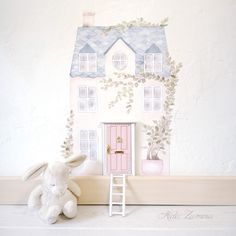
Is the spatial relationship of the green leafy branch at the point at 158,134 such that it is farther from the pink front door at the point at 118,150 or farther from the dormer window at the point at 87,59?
the dormer window at the point at 87,59

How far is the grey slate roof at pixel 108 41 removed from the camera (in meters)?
1.19

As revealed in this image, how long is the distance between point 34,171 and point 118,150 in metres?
0.35

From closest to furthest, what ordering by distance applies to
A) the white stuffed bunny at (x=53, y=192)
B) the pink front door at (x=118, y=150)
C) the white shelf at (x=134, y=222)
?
the white shelf at (x=134, y=222), the white stuffed bunny at (x=53, y=192), the pink front door at (x=118, y=150)

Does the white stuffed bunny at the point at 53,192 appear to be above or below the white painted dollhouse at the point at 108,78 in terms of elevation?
below

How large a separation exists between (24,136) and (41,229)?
17.4 inches

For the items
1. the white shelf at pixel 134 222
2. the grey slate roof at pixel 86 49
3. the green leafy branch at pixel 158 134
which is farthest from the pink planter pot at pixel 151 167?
the grey slate roof at pixel 86 49

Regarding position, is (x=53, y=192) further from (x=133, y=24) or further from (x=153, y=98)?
(x=133, y=24)

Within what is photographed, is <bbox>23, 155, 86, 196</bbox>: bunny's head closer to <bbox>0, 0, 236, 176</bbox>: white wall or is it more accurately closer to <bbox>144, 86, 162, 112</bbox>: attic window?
<bbox>0, 0, 236, 176</bbox>: white wall

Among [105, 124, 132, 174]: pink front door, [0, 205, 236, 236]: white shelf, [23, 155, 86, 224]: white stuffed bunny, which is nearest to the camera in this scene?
[0, 205, 236, 236]: white shelf

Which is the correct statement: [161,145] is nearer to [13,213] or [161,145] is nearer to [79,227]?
[79,227]

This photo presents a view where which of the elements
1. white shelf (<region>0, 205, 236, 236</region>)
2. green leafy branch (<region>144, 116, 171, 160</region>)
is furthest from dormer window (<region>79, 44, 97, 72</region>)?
white shelf (<region>0, 205, 236, 236</region>)

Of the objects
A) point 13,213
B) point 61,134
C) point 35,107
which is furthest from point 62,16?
point 13,213

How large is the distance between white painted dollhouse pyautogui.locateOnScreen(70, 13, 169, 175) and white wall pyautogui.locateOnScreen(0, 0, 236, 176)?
0.04 meters

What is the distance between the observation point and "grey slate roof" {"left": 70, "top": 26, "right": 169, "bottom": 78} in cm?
119
